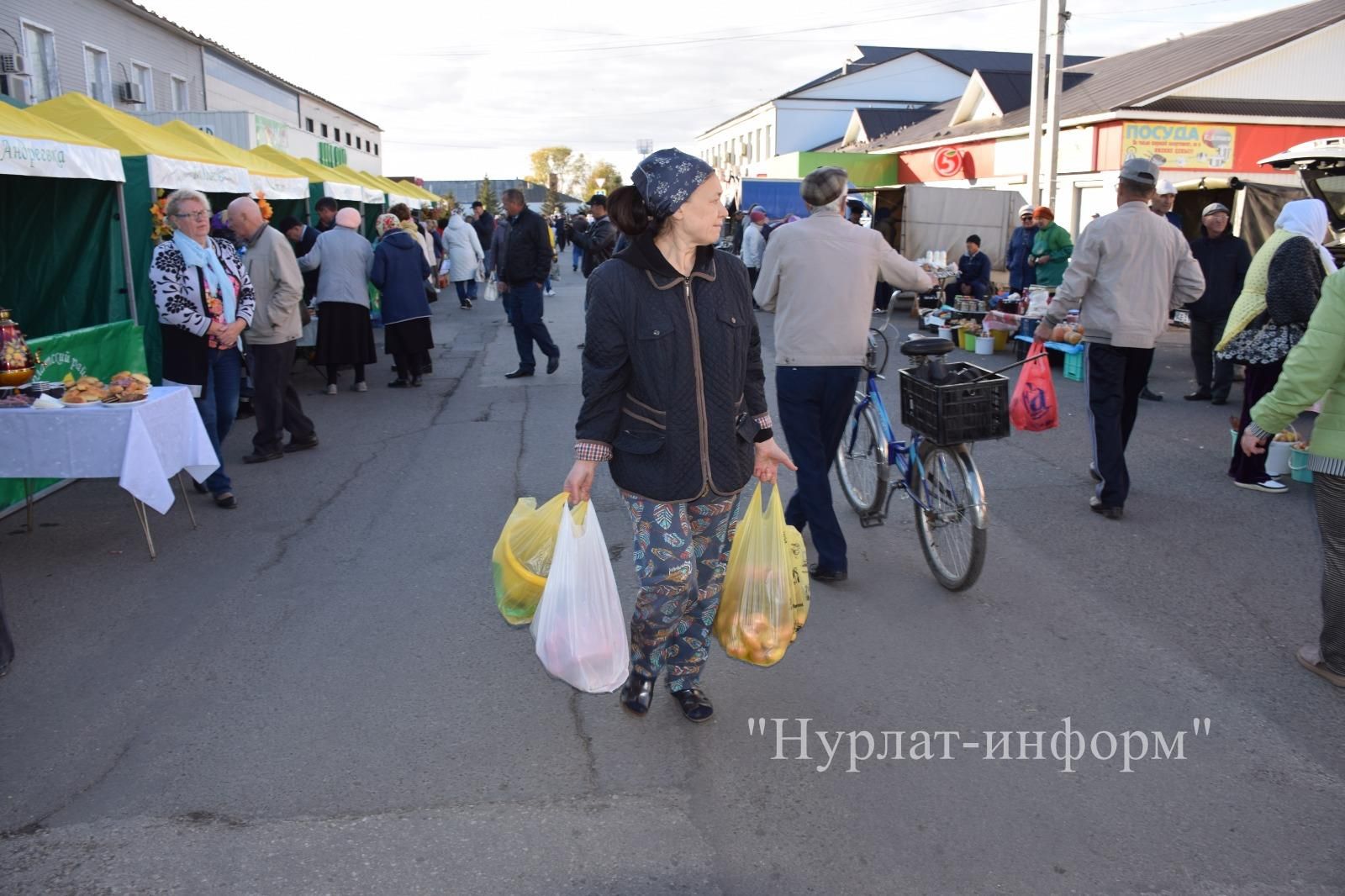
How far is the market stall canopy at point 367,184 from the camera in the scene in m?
18.9

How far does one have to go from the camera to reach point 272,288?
7.61 meters

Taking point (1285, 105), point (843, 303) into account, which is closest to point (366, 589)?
point (843, 303)

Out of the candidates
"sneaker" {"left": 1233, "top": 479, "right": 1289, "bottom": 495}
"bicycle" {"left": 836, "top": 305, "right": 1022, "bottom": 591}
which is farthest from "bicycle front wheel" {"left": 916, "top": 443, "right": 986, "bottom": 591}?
"sneaker" {"left": 1233, "top": 479, "right": 1289, "bottom": 495}

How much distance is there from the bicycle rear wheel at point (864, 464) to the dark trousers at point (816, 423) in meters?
0.47

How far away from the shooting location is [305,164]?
17141mm

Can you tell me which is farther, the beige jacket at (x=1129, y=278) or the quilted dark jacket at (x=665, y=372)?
the beige jacket at (x=1129, y=278)

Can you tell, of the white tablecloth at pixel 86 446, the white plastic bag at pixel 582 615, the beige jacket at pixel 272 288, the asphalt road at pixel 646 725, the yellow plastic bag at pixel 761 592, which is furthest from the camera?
the beige jacket at pixel 272 288

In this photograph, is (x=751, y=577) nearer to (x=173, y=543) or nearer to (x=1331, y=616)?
(x=1331, y=616)

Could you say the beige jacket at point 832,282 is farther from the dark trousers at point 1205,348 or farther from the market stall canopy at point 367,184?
the market stall canopy at point 367,184

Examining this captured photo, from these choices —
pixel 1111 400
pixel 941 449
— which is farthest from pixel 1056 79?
pixel 941 449

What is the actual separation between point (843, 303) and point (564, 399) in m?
5.90

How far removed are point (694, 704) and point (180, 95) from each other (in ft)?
105

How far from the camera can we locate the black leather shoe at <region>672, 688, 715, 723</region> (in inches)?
147

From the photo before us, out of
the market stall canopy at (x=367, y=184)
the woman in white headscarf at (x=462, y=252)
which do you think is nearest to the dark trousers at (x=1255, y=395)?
the woman in white headscarf at (x=462, y=252)
